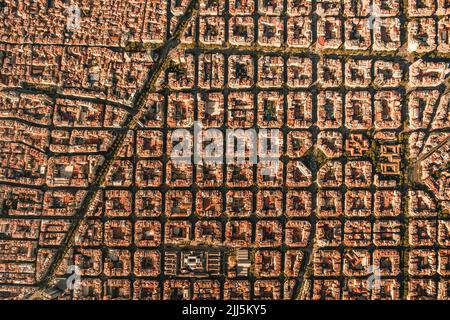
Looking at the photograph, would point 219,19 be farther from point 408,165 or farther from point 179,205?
point 408,165

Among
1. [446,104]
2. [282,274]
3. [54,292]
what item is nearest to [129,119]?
[54,292]

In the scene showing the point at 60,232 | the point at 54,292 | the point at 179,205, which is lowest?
the point at 54,292

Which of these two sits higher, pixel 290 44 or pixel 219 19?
pixel 219 19

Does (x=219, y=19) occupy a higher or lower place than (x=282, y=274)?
higher

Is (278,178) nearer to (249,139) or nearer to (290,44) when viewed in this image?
(249,139)

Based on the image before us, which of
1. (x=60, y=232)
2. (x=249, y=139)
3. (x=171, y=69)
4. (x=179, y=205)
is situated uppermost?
(x=171, y=69)

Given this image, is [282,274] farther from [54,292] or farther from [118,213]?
[54,292]

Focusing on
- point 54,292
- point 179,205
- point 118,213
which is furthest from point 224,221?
point 54,292
